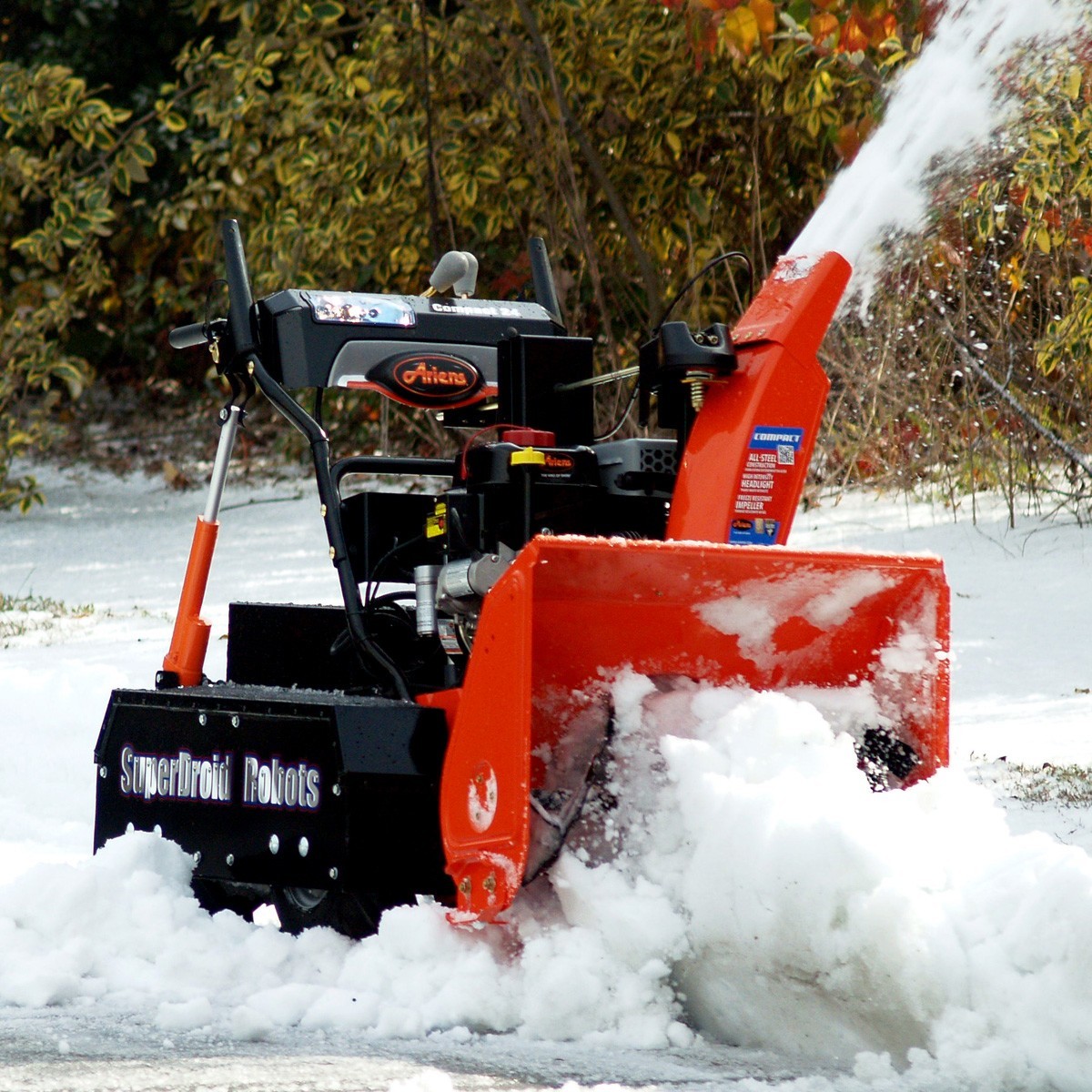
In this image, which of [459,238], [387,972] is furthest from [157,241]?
[387,972]

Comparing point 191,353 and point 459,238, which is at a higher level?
point 459,238

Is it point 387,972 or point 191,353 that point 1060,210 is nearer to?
point 387,972

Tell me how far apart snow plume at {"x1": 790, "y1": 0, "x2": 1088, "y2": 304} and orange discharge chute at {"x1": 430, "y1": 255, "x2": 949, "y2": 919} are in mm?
321

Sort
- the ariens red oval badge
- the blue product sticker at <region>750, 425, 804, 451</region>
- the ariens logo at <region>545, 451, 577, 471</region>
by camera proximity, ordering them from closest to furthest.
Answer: the blue product sticker at <region>750, 425, 804, 451</region>, the ariens logo at <region>545, 451, 577, 471</region>, the ariens red oval badge

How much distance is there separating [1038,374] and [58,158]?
5.25 m

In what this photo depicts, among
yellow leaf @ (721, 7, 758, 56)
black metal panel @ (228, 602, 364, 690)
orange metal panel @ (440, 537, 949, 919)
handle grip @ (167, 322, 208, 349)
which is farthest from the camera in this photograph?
yellow leaf @ (721, 7, 758, 56)

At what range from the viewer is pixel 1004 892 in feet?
8.36

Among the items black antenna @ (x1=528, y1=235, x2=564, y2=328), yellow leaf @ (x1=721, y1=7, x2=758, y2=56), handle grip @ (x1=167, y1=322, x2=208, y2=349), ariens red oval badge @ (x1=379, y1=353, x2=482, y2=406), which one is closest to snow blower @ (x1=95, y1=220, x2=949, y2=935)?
ariens red oval badge @ (x1=379, y1=353, x2=482, y2=406)

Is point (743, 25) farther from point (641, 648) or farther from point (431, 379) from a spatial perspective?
point (641, 648)

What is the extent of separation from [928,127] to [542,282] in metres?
0.90

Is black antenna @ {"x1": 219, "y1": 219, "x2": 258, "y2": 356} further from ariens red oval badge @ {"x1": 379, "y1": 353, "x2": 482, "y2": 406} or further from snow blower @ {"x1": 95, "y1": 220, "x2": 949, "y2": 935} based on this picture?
ariens red oval badge @ {"x1": 379, "y1": 353, "x2": 482, "y2": 406}

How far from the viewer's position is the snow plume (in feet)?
11.3

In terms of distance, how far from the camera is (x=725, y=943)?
2656 mm

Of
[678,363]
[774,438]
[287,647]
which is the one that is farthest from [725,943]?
[287,647]
